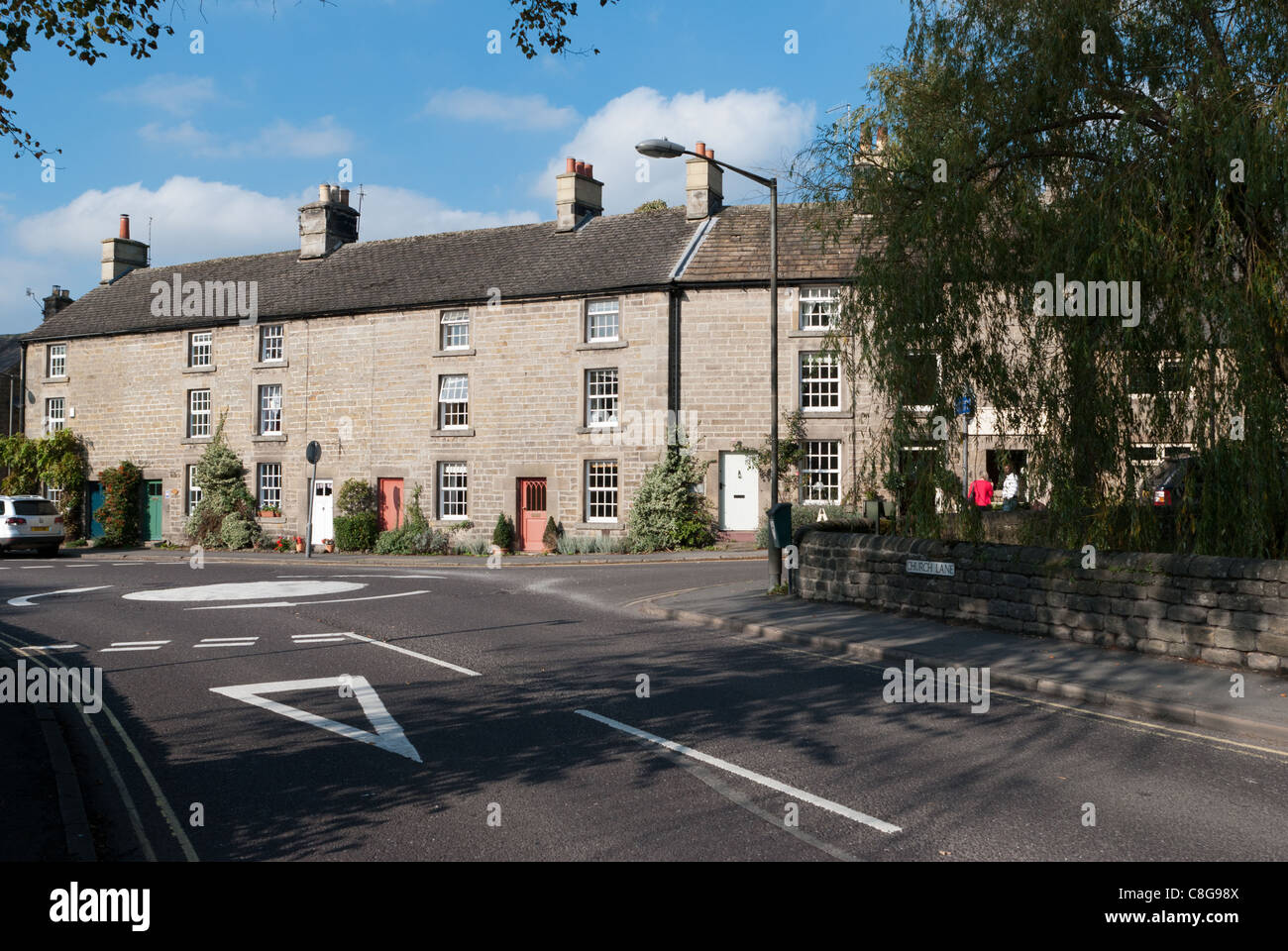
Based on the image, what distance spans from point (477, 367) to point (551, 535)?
18.8 feet

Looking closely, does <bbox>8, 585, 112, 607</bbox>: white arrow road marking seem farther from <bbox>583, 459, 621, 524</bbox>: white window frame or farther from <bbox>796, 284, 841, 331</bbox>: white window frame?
<bbox>796, 284, 841, 331</bbox>: white window frame

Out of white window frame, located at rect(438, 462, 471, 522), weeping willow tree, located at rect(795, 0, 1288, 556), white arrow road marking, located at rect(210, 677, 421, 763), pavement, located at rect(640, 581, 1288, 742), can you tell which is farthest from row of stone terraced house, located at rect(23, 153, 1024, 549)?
white arrow road marking, located at rect(210, 677, 421, 763)

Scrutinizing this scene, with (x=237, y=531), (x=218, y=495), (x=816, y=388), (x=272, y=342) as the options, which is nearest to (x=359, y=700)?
(x=816, y=388)

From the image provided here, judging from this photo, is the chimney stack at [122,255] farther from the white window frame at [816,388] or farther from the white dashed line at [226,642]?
the white dashed line at [226,642]

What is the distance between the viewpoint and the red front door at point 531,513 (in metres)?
29.8

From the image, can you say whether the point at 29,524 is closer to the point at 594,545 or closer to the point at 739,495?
the point at 594,545

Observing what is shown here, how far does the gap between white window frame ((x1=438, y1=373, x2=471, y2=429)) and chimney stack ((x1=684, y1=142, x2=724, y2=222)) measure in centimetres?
851

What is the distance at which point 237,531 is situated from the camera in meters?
33.0

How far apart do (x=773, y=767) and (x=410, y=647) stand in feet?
19.6

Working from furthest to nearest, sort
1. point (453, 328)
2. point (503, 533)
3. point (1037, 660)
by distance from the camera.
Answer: point (453, 328), point (503, 533), point (1037, 660)

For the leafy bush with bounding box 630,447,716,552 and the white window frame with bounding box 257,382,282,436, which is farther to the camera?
the white window frame with bounding box 257,382,282,436

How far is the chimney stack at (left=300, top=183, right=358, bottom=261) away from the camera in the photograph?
119 ft
